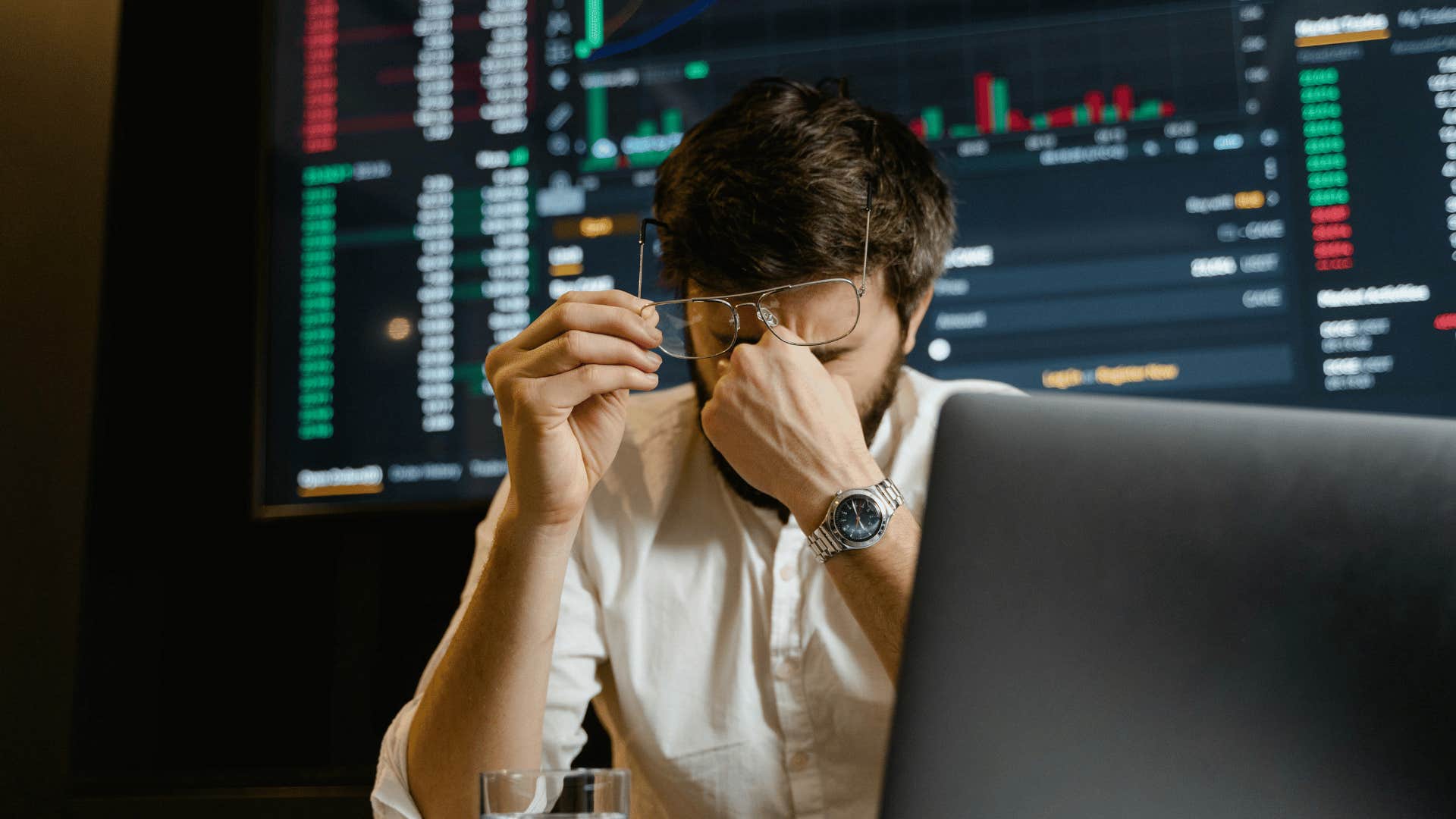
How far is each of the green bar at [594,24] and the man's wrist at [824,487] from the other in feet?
3.84

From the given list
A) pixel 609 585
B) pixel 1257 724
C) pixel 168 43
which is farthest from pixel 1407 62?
pixel 168 43

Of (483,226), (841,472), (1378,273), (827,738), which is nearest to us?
(841,472)

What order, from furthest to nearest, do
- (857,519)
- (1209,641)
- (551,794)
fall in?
(857,519), (551,794), (1209,641)

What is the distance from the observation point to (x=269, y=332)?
6.35ft

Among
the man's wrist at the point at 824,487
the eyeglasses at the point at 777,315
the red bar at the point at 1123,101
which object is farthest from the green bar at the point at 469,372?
the red bar at the point at 1123,101

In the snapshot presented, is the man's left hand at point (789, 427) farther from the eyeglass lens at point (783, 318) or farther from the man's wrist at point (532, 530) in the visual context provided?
the man's wrist at point (532, 530)

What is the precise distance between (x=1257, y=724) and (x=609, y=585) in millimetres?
936

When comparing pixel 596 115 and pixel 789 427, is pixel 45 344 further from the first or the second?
pixel 789 427

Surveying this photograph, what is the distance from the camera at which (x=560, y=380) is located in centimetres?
106

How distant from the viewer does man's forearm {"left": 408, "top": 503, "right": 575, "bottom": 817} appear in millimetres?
1081

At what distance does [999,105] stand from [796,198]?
717 millimetres

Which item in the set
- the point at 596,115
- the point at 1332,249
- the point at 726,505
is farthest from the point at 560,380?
the point at 1332,249

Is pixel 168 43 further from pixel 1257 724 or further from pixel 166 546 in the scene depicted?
pixel 1257 724

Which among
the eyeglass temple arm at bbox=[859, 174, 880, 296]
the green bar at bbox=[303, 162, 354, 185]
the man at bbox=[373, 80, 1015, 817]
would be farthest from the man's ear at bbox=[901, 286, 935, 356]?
the green bar at bbox=[303, 162, 354, 185]
